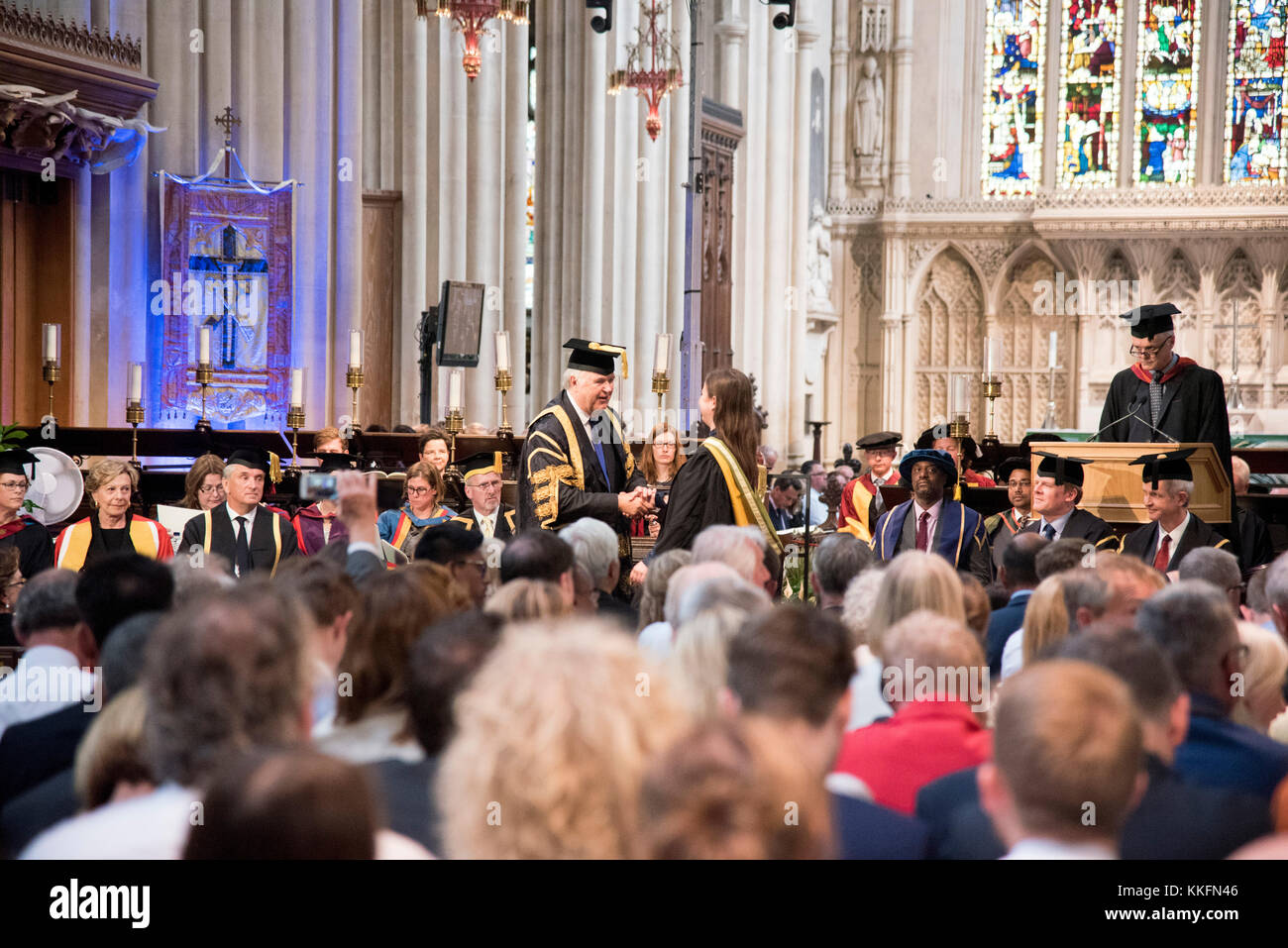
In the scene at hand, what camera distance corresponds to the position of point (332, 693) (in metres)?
3.53

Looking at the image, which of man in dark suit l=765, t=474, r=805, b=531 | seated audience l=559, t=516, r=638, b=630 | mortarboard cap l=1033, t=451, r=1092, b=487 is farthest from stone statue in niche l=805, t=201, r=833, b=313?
seated audience l=559, t=516, r=638, b=630

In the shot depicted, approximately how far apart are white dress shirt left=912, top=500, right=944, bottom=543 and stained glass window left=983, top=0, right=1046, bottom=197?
18148 millimetres

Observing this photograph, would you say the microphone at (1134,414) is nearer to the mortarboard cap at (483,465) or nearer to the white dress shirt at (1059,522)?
the white dress shirt at (1059,522)

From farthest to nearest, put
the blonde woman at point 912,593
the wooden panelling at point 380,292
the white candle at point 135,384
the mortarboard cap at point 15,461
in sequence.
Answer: the wooden panelling at point 380,292
the white candle at point 135,384
the mortarboard cap at point 15,461
the blonde woman at point 912,593

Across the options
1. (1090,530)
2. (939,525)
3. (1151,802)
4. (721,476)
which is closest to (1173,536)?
(1090,530)

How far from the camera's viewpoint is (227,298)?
11.9 meters

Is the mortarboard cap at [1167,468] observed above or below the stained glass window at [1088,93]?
below

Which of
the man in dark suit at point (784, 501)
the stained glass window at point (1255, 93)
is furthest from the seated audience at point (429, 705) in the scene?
the stained glass window at point (1255, 93)

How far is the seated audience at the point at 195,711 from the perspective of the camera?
2473mm

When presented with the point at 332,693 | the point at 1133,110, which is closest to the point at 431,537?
the point at 332,693

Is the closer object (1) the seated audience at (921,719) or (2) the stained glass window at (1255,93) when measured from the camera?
(1) the seated audience at (921,719)

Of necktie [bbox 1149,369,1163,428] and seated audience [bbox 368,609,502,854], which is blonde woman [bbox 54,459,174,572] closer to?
seated audience [bbox 368,609,502,854]

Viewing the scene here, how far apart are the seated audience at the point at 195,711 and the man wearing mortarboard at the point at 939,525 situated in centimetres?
523

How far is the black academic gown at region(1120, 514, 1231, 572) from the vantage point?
675 centimetres
